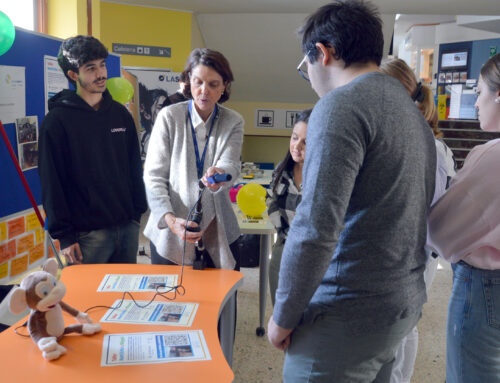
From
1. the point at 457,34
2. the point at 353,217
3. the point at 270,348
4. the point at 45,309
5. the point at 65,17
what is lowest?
the point at 270,348

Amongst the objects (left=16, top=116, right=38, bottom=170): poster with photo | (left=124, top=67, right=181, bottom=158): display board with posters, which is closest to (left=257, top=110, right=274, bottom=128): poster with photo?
(left=124, top=67, right=181, bottom=158): display board with posters

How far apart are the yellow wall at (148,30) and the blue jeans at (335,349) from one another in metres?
5.06

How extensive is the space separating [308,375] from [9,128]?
6.80 ft

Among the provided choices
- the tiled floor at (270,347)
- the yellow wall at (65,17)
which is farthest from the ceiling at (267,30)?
the tiled floor at (270,347)

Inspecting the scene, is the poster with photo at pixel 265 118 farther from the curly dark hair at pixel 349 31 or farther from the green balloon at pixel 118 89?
the curly dark hair at pixel 349 31

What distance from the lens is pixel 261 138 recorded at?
7.48m

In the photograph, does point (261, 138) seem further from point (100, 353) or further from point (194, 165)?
point (100, 353)

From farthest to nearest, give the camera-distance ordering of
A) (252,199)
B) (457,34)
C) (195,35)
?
1. (457,34)
2. (195,35)
3. (252,199)

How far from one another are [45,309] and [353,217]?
0.83 metres

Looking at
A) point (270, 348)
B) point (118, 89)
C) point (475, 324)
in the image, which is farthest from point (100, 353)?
point (118, 89)

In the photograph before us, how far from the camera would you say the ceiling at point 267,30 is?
17.4 ft

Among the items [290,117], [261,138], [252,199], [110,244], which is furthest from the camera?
[261,138]

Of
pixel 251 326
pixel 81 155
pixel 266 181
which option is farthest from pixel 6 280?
pixel 266 181

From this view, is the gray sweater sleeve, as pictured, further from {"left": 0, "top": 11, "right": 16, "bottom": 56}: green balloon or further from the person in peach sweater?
{"left": 0, "top": 11, "right": 16, "bottom": 56}: green balloon
